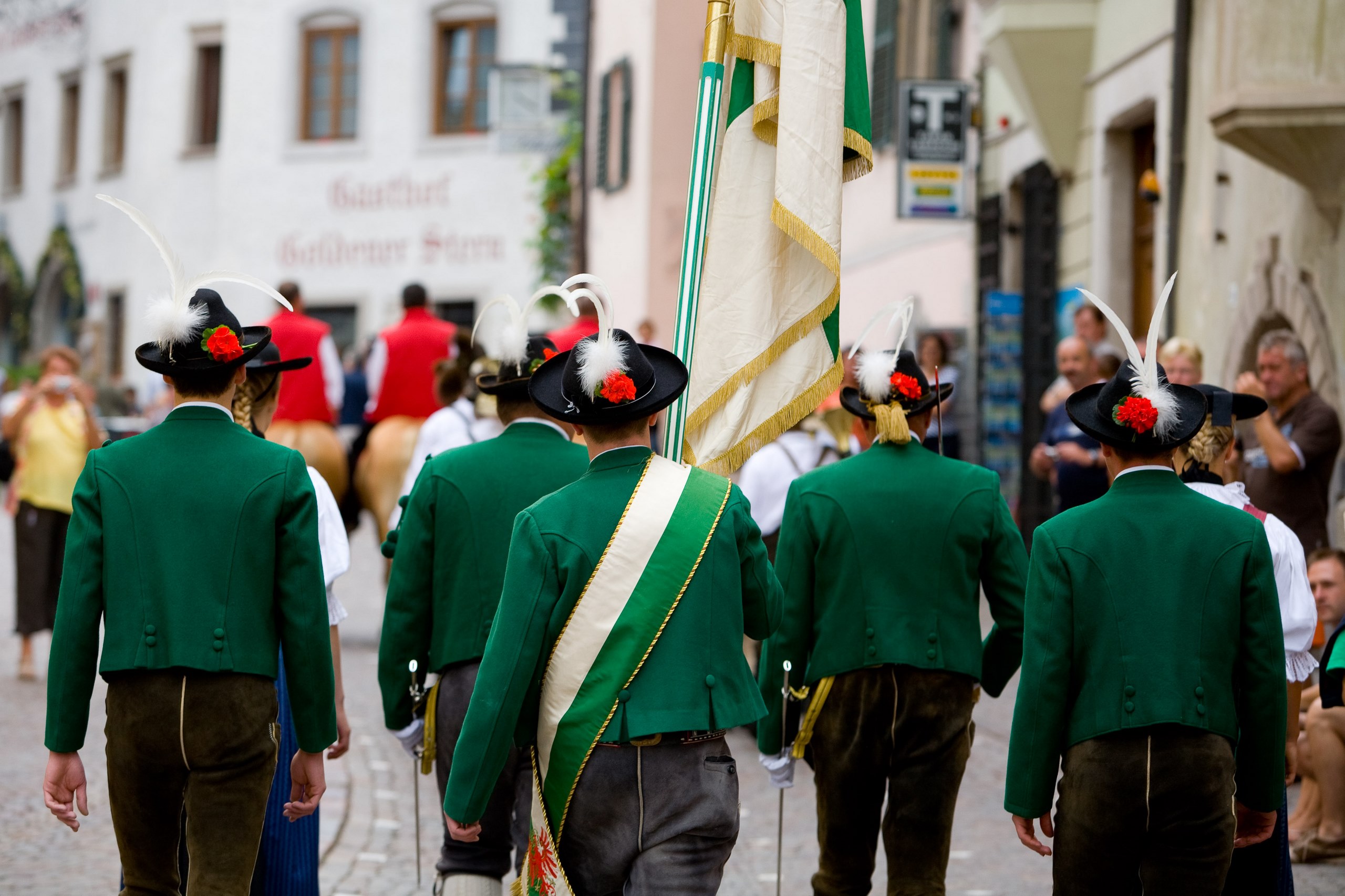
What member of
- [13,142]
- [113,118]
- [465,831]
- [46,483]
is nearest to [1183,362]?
[465,831]

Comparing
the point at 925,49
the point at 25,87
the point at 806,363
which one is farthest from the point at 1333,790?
the point at 25,87

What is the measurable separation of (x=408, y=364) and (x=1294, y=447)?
20.3 feet

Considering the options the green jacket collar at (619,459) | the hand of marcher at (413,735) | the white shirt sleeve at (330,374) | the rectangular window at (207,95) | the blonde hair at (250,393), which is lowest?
the hand of marcher at (413,735)

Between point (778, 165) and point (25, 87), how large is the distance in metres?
35.6

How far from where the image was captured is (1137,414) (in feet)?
16.2

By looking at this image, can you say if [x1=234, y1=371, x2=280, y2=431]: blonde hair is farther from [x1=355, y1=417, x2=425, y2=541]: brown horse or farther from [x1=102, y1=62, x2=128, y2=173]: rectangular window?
[x1=102, y1=62, x2=128, y2=173]: rectangular window

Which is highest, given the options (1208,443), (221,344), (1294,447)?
(221,344)

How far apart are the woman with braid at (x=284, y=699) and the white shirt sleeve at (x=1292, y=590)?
2.67 m

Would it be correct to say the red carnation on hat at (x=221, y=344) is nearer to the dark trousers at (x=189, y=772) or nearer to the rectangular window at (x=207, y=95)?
the dark trousers at (x=189, y=772)

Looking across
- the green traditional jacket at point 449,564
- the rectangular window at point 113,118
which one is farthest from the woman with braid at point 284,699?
the rectangular window at point 113,118

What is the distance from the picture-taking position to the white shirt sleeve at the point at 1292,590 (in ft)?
18.8

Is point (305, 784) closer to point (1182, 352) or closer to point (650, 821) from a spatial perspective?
point (650, 821)

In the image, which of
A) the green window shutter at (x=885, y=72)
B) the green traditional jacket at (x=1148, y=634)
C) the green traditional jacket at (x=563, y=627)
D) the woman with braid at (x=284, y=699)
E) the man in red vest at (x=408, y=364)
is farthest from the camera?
the green window shutter at (x=885, y=72)

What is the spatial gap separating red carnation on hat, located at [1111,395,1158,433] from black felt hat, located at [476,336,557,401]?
1924mm
